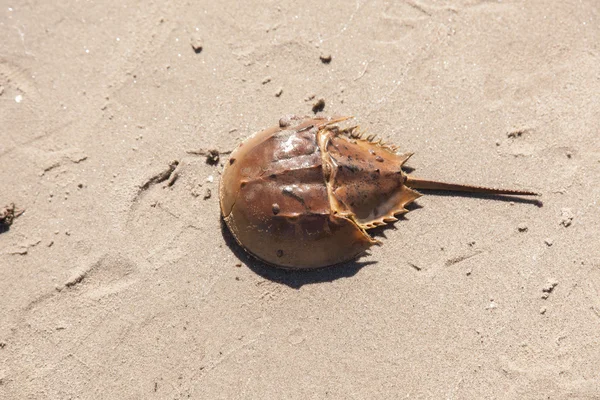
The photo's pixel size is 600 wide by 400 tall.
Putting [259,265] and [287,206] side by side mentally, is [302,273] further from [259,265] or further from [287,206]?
[287,206]

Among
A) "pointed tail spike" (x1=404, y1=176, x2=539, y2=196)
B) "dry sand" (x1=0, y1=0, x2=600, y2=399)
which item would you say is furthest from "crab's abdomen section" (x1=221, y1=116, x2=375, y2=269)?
"pointed tail spike" (x1=404, y1=176, x2=539, y2=196)

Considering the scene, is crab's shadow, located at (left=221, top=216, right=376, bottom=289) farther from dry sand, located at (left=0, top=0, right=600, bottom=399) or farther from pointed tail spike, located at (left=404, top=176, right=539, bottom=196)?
pointed tail spike, located at (left=404, top=176, right=539, bottom=196)

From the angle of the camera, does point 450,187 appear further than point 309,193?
Yes

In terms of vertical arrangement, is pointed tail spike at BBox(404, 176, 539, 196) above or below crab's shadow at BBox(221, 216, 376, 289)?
above

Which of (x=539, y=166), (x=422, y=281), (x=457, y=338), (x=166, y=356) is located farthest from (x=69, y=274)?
(x=539, y=166)

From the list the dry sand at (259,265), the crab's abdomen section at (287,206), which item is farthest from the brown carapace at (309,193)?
the dry sand at (259,265)

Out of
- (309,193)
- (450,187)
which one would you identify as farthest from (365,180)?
(450,187)

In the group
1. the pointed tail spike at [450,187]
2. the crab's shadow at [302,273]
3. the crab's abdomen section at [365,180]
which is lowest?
the crab's shadow at [302,273]

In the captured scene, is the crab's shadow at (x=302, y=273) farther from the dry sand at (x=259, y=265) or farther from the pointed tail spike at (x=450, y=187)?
the pointed tail spike at (x=450, y=187)
